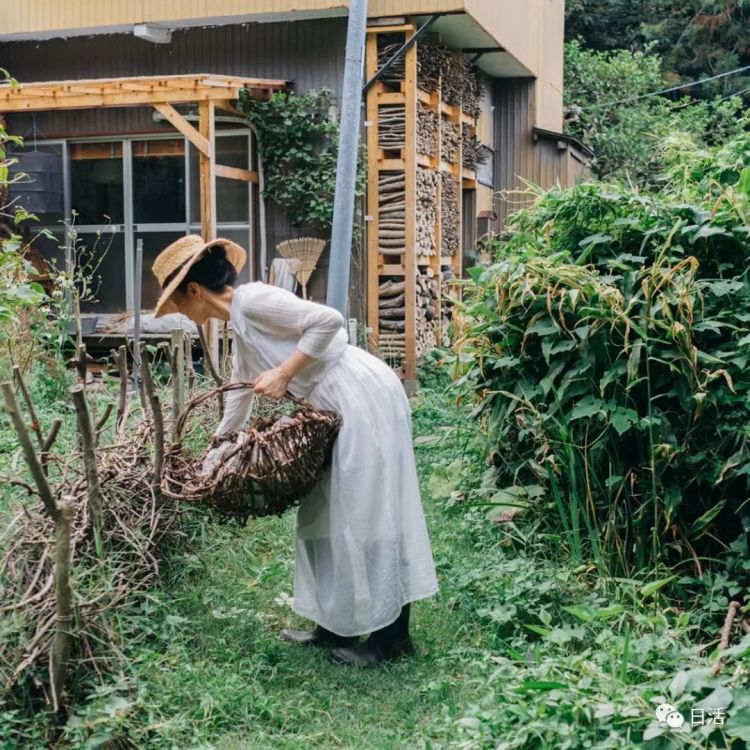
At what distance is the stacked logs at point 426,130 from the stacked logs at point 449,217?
74 cm

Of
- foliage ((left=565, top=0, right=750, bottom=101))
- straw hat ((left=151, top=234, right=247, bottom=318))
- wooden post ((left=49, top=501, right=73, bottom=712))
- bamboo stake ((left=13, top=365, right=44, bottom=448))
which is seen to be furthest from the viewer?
foliage ((left=565, top=0, right=750, bottom=101))

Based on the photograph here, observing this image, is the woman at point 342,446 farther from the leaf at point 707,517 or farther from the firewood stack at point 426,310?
the firewood stack at point 426,310

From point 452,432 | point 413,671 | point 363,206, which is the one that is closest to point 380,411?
point 413,671

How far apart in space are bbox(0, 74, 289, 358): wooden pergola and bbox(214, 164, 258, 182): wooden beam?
0.5 inches

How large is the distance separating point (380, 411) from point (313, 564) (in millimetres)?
787

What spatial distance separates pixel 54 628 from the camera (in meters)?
3.90

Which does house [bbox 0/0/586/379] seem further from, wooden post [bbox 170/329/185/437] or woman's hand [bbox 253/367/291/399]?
woman's hand [bbox 253/367/291/399]

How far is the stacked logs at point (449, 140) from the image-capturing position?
14.6m

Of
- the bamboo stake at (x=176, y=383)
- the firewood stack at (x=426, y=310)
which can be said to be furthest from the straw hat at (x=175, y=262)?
the firewood stack at (x=426, y=310)

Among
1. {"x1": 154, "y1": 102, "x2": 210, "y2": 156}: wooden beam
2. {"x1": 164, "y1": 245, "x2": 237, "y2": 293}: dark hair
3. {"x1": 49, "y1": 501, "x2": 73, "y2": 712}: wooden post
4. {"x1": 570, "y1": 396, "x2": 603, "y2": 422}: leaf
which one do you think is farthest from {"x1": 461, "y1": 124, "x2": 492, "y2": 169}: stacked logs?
{"x1": 49, "y1": 501, "x2": 73, "y2": 712}: wooden post

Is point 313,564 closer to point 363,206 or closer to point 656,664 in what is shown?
point 656,664

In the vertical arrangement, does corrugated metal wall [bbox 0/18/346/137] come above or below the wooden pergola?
above

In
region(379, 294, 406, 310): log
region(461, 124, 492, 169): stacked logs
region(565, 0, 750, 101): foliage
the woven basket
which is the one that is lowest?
the woven basket

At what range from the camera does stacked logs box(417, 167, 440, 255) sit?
1324 centimetres
